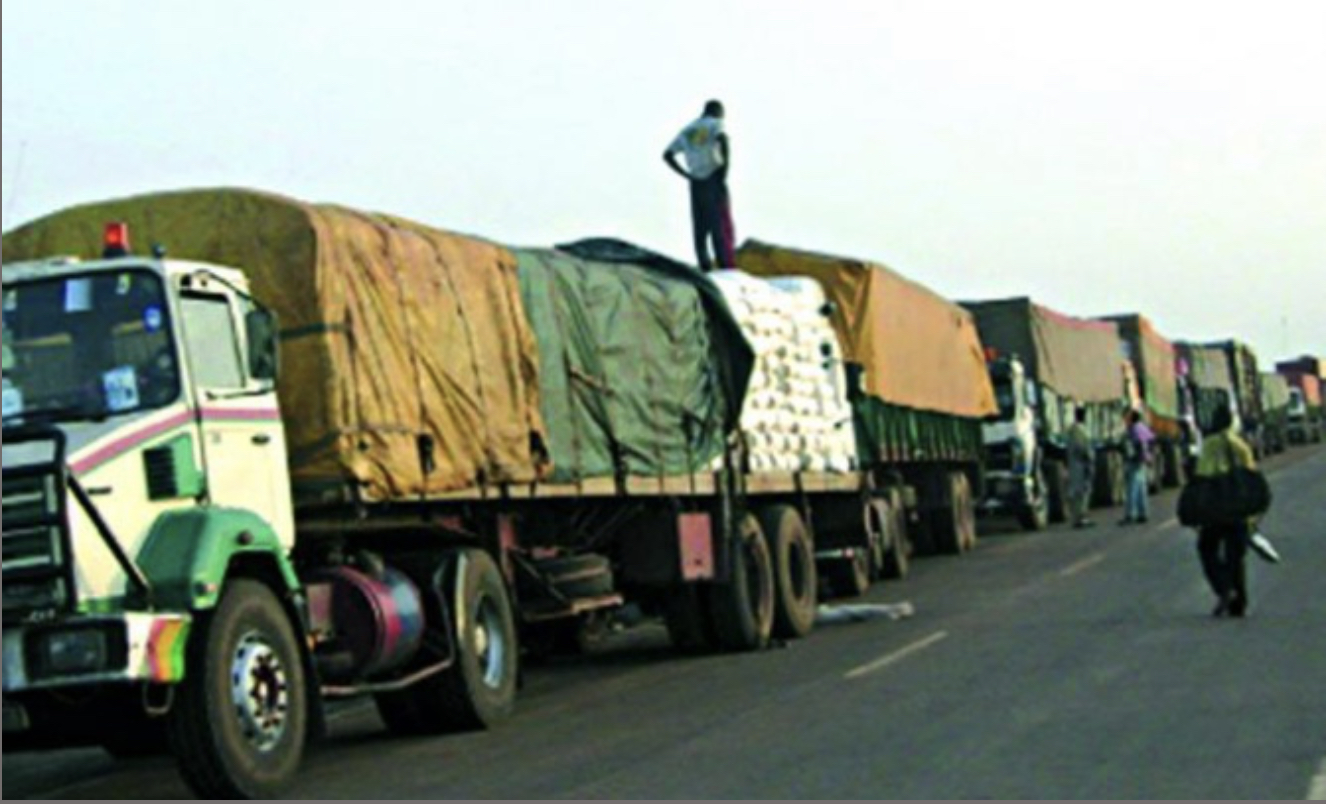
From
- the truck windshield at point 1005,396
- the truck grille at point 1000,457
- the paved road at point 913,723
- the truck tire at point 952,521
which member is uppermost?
the truck windshield at point 1005,396

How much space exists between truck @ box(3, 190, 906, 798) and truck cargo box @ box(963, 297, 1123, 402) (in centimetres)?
2085

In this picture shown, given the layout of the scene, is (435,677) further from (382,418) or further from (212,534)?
(212,534)

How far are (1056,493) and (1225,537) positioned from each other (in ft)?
64.9

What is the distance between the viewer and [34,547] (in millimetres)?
9461

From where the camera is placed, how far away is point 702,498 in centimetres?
1711

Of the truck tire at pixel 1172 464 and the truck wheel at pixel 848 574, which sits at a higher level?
the truck tire at pixel 1172 464

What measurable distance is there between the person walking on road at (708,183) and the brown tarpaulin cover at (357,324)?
A: 308 inches

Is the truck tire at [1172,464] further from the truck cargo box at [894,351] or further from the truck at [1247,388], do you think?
the truck cargo box at [894,351]

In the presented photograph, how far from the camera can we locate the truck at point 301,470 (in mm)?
9656

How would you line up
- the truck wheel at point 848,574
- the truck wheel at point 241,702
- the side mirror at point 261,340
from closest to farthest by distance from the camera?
the truck wheel at point 241,702, the side mirror at point 261,340, the truck wheel at point 848,574

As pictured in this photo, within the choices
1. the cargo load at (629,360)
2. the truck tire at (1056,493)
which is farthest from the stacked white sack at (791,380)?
the truck tire at (1056,493)

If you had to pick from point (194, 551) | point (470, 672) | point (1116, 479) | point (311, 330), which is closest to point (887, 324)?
point (470, 672)

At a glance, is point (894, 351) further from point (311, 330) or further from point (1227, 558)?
point (311, 330)

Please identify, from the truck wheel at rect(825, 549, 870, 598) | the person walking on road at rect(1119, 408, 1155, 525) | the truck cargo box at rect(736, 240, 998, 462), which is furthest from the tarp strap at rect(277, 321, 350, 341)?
the person walking on road at rect(1119, 408, 1155, 525)
